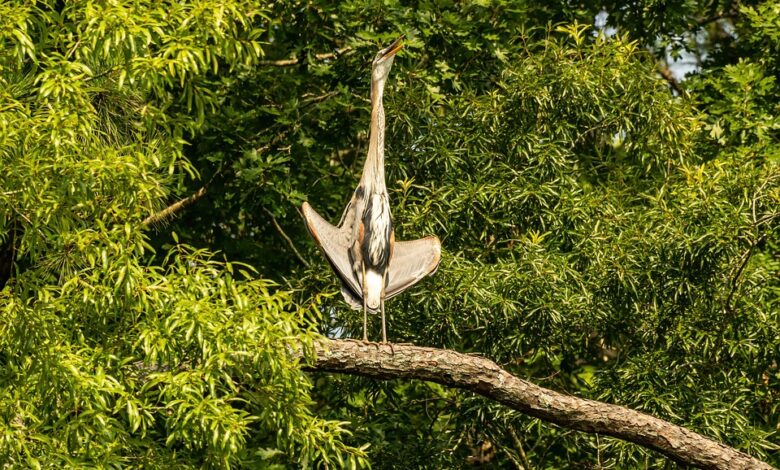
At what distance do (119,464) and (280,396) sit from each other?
749mm

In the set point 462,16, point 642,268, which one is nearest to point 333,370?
point 642,268

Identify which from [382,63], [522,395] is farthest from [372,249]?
[522,395]

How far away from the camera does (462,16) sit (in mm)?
9055

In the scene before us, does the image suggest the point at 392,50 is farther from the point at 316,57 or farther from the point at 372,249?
the point at 316,57

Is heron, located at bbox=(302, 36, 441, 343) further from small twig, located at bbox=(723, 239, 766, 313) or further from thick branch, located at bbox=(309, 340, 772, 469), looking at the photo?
small twig, located at bbox=(723, 239, 766, 313)

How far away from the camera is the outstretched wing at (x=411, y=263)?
6.99 m

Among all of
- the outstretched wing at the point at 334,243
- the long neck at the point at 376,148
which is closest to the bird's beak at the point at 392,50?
the long neck at the point at 376,148

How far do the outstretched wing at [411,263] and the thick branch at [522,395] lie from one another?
3.32ft

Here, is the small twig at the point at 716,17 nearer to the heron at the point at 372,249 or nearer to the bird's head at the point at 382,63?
the bird's head at the point at 382,63

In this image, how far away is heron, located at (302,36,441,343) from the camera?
23.1 ft

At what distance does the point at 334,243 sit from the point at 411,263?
0.45 m

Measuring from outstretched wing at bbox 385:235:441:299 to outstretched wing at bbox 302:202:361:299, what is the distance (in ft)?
0.67

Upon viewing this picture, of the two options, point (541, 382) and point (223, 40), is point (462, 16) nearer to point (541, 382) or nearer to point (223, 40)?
point (541, 382)

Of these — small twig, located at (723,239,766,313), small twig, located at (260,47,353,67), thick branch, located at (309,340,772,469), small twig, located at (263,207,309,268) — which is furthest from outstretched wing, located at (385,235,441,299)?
small twig, located at (260,47,353,67)
